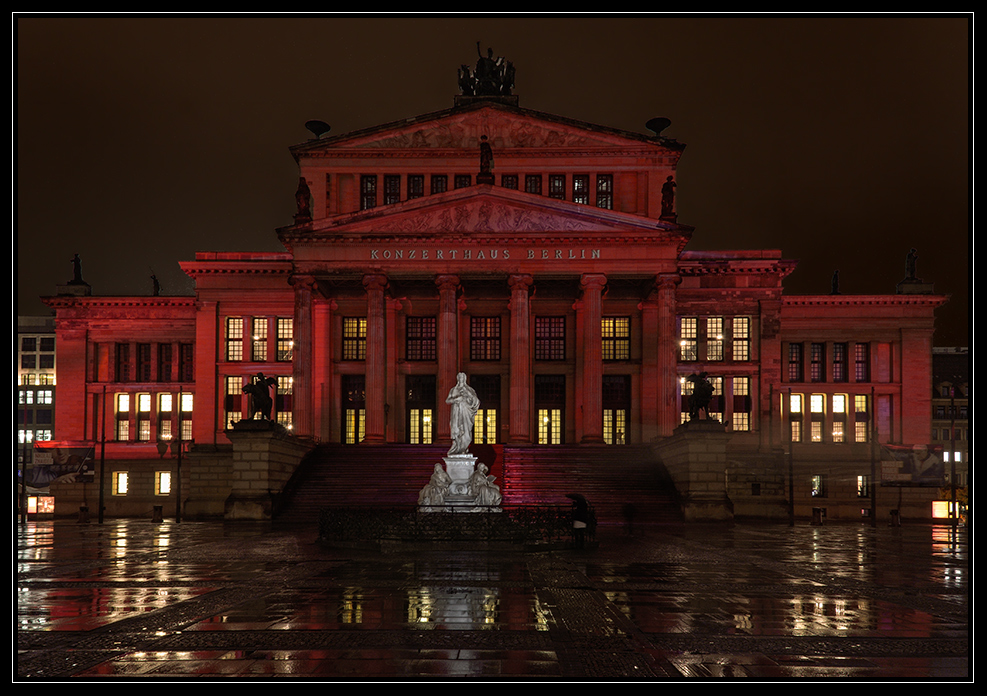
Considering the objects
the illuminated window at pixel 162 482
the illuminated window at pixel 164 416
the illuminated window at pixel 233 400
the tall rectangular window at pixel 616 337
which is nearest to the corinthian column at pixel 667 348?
the tall rectangular window at pixel 616 337

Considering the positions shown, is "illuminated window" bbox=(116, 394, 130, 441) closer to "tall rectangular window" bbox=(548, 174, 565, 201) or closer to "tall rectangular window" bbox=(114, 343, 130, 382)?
"tall rectangular window" bbox=(114, 343, 130, 382)

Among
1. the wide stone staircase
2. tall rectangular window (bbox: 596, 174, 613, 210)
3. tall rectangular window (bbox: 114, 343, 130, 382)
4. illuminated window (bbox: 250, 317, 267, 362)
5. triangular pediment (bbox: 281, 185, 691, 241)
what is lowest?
the wide stone staircase

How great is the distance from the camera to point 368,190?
60.7m

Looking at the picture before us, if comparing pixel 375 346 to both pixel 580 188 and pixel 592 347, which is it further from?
pixel 580 188

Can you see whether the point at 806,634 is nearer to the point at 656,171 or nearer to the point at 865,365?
the point at 656,171

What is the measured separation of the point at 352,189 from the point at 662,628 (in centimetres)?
5026

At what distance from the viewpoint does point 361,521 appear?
2712cm

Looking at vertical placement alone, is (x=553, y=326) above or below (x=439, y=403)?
above

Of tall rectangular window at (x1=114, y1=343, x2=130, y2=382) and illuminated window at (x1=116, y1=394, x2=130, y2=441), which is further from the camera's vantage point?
tall rectangular window at (x1=114, y1=343, x2=130, y2=382)

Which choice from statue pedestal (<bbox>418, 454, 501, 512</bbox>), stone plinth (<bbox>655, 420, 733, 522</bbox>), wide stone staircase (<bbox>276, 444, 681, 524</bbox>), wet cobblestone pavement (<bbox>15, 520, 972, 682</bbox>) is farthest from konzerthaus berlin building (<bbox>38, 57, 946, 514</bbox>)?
wet cobblestone pavement (<bbox>15, 520, 972, 682</bbox>)

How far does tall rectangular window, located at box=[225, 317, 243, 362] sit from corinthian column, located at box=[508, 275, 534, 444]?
19551mm

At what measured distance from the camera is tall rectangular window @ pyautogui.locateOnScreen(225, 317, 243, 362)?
6309 cm

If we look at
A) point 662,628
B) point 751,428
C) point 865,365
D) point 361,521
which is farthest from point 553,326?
point 662,628

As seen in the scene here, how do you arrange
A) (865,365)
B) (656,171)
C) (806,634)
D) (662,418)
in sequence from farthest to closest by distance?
1. (865,365)
2. (656,171)
3. (662,418)
4. (806,634)
